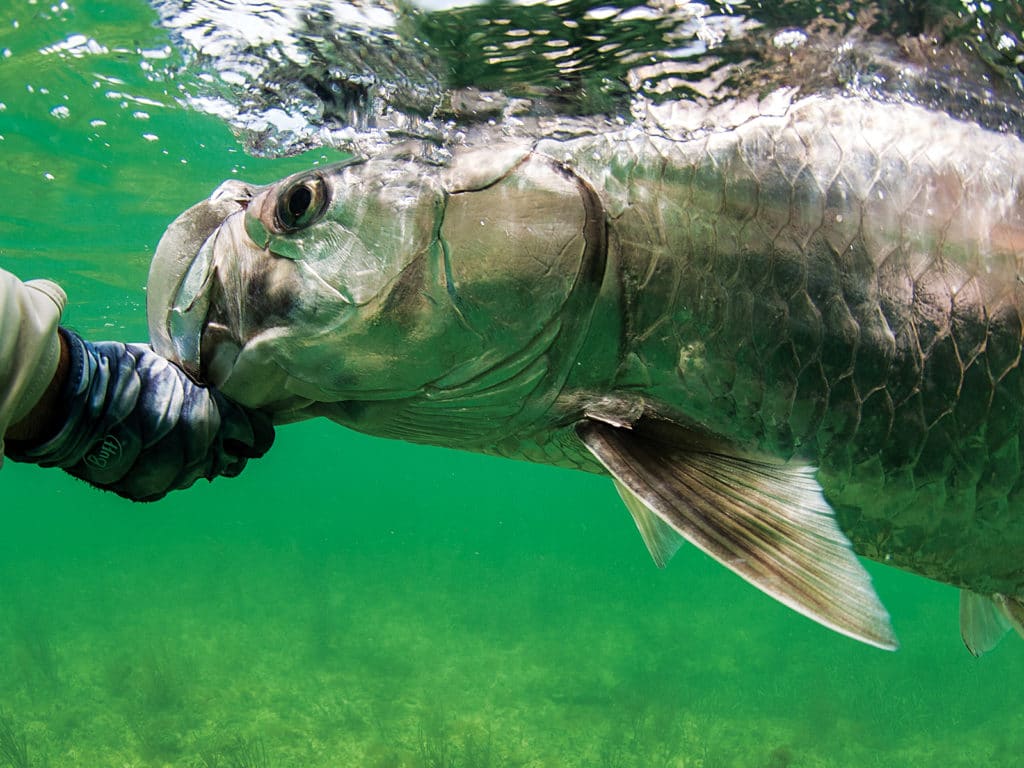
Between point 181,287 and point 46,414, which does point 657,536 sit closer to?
point 181,287

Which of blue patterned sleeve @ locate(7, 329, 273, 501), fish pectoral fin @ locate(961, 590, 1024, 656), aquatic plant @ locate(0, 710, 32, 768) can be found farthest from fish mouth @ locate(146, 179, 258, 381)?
aquatic plant @ locate(0, 710, 32, 768)

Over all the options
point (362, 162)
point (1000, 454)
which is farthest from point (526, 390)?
point (1000, 454)

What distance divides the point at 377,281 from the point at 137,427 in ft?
2.58

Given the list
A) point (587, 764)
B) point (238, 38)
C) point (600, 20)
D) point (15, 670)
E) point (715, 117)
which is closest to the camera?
point (715, 117)

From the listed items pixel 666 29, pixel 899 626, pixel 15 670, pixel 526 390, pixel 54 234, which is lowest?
→ pixel 899 626

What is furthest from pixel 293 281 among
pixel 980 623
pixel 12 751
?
pixel 12 751

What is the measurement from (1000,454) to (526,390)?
5.27 ft

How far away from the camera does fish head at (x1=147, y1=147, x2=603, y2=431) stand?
2342 mm

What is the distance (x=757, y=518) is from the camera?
2076 millimetres

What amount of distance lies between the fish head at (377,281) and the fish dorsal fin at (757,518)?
485 millimetres

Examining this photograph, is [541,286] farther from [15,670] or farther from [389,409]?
[15,670]

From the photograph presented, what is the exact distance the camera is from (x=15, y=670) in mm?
16984

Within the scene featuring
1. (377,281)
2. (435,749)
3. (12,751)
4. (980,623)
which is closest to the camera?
(377,281)

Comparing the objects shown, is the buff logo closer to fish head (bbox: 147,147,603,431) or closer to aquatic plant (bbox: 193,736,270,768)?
fish head (bbox: 147,147,603,431)
